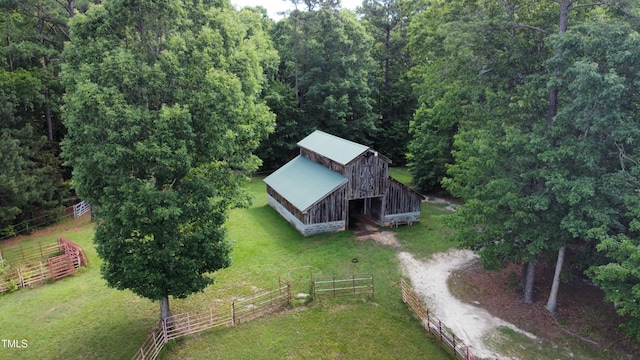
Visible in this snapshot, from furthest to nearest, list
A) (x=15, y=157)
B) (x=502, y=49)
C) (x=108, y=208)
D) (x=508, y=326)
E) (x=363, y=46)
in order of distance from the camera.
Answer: (x=363, y=46)
(x=15, y=157)
(x=502, y=49)
(x=508, y=326)
(x=108, y=208)

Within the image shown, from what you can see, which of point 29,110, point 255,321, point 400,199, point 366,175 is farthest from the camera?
point 29,110

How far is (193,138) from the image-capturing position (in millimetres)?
13469

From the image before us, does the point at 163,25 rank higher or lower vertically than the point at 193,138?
higher

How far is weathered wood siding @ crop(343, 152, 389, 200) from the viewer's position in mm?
25375

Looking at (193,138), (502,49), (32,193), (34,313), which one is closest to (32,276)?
(34,313)

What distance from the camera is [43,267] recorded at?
20672 millimetres

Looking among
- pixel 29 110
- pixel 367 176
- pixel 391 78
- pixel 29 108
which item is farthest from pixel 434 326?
pixel 391 78

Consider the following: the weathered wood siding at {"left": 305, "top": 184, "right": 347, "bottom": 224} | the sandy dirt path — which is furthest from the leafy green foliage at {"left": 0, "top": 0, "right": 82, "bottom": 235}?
the sandy dirt path

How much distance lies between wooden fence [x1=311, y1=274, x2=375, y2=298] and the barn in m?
5.83

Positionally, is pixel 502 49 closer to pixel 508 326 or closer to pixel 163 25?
pixel 508 326

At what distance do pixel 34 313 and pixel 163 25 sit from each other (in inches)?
537

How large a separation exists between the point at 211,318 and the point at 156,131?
7775 mm

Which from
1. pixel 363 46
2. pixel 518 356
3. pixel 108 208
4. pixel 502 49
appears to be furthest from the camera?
pixel 363 46

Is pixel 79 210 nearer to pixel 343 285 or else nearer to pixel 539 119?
pixel 343 285
